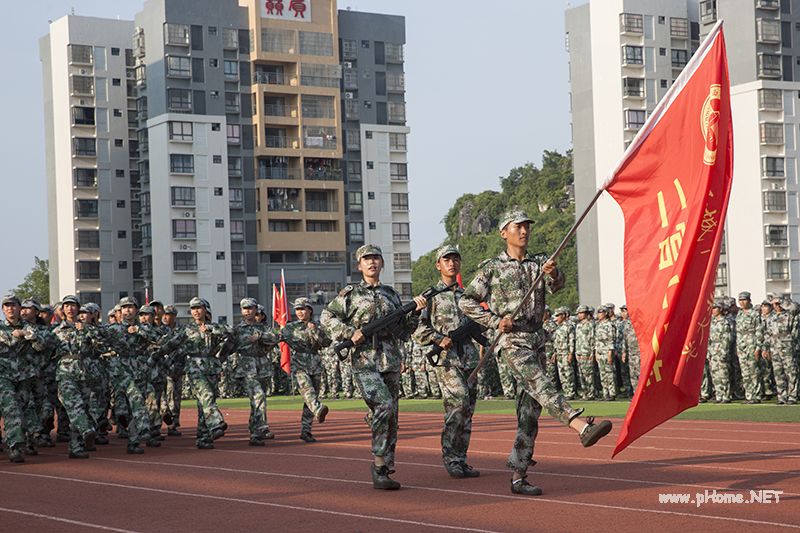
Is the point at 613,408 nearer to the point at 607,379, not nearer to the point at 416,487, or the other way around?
the point at 607,379

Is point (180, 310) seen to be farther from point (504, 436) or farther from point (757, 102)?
point (504, 436)

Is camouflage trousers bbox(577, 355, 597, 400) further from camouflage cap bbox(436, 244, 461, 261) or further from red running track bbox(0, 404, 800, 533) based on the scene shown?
camouflage cap bbox(436, 244, 461, 261)

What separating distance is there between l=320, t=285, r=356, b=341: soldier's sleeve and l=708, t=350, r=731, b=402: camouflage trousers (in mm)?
14590

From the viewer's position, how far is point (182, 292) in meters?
78.8

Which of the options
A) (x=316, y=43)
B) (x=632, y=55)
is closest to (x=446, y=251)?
(x=632, y=55)

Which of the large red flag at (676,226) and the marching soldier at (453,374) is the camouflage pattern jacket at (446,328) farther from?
the large red flag at (676,226)

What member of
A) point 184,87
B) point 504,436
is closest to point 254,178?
point 184,87

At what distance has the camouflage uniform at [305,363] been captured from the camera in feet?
60.7

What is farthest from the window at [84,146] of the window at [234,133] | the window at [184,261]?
the window at [184,261]

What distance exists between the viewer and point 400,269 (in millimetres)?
86750

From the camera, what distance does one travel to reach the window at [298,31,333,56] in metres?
80.1

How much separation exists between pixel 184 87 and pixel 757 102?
109 feet

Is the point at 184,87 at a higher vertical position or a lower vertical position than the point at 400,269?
higher

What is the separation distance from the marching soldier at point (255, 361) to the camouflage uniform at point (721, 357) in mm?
10358
